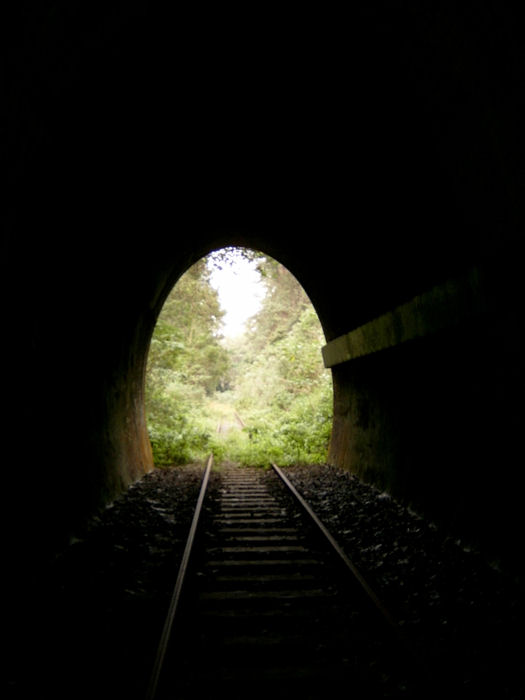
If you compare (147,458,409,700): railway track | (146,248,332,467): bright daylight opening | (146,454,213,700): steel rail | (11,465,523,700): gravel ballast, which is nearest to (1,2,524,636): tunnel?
(11,465,523,700): gravel ballast

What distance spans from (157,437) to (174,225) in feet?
22.8

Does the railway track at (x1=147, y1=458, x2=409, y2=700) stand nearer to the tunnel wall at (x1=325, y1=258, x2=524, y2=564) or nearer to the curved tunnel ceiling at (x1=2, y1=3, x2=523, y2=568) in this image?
the tunnel wall at (x1=325, y1=258, x2=524, y2=564)

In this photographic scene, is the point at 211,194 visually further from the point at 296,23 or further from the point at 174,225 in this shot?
the point at 296,23

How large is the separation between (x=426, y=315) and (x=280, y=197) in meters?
3.45

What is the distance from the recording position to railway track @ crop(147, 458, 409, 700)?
265 centimetres

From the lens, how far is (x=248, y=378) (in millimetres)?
32969

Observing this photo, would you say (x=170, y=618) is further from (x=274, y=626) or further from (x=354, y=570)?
(x=354, y=570)

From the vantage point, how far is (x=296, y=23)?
13.7 feet

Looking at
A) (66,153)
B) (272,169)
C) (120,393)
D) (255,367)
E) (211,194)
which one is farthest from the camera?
(255,367)

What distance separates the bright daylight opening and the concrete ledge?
18.5 ft

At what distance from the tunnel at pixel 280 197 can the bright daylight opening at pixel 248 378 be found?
583cm

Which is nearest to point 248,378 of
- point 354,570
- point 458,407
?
point 458,407

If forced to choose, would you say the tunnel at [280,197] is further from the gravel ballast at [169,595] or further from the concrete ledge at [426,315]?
the gravel ballast at [169,595]

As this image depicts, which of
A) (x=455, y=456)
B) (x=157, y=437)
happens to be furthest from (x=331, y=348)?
(x=157, y=437)
